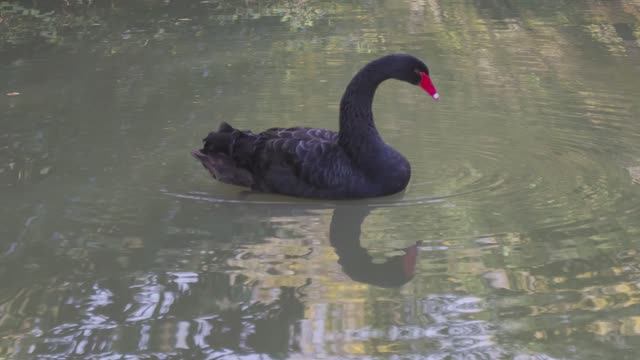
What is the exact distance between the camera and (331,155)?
5.83 metres

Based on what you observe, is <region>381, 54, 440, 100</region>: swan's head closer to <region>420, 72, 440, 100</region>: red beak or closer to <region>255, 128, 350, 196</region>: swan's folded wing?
<region>420, 72, 440, 100</region>: red beak

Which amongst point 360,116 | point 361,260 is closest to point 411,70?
point 360,116

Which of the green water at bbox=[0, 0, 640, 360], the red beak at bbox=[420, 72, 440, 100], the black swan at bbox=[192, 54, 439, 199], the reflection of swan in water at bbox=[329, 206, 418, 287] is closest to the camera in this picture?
the green water at bbox=[0, 0, 640, 360]

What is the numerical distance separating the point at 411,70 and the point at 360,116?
40cm

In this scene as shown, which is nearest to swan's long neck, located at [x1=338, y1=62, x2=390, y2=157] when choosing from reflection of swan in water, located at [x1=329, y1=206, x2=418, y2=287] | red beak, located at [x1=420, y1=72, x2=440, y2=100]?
red beak, located at [x1=420, y1=72, x2=440, y2=100]

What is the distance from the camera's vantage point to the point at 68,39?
11320 mm

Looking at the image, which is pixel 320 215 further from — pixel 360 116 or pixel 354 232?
pixel 360 116

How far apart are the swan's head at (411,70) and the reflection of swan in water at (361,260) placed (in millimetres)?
946

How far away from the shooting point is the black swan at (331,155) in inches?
224

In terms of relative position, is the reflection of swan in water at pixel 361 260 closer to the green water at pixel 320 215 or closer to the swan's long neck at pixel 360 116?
the green water at pixel 320 215

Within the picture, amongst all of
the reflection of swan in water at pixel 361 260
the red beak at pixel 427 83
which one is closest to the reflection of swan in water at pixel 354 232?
the reflection of swan in water at pixel 361 260

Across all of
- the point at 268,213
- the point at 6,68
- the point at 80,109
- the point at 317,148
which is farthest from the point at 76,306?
the point at 6,68

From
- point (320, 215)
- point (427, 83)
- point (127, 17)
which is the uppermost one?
point (427, 83)

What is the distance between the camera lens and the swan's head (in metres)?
5.85
